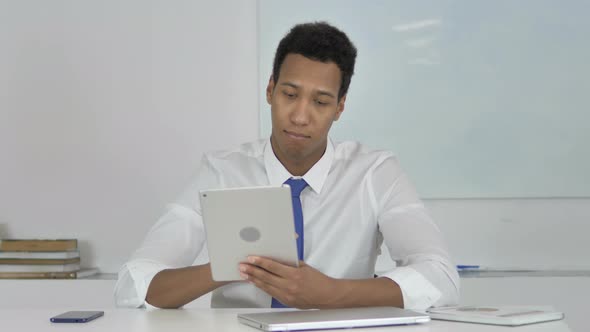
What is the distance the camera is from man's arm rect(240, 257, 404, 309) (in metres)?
1.65

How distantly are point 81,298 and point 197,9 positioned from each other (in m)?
1.35

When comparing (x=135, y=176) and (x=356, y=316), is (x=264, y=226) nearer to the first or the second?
(x=356, y=316)

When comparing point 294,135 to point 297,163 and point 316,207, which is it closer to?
point 297,163

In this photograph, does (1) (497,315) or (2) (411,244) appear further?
(2) (411,244)

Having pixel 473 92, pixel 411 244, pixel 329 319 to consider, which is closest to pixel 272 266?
pixel 329 319

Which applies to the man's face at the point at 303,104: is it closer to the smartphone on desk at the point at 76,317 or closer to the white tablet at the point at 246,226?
the white tablet at the point at 246,226

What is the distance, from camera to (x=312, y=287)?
1.71m

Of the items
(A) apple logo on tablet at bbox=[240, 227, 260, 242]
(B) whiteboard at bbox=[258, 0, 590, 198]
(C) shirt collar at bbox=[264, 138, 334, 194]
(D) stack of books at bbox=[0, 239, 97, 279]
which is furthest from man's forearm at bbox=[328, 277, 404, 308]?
(D) stack of books at bbox=[0, 239, 97, 279]

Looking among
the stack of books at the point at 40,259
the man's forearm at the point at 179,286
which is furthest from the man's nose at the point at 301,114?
the stack of books at the point at 40,259

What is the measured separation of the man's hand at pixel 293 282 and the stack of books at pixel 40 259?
191cm

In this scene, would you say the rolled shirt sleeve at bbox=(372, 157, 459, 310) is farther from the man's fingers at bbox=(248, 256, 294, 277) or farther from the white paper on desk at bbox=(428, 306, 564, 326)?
the man's fingers at bbox=(248, 256, 294, 277)

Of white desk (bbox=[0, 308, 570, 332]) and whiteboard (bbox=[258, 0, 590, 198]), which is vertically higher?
whiteboard (bbox=[258, 0, 590, 198])

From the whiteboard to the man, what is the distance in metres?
1.05

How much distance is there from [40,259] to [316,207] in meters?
1.65
